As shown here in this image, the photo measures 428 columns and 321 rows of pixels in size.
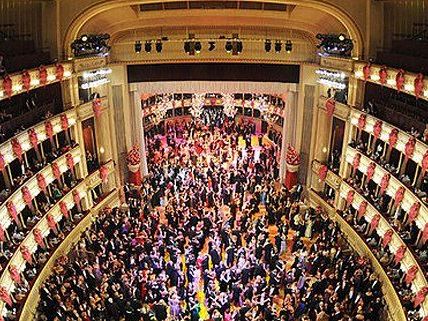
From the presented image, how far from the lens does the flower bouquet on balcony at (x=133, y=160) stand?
19234 millimetres

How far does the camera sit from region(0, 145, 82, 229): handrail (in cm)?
1180

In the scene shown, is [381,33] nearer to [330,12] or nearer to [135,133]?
[330,12]

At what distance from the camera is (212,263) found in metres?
14.0

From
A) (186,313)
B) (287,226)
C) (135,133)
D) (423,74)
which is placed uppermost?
(423,74)

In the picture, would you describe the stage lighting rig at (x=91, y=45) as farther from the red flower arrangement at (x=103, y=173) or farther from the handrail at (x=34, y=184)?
the red flower arrangement at (x=103, y=173)

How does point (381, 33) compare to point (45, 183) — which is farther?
point (381, 33)

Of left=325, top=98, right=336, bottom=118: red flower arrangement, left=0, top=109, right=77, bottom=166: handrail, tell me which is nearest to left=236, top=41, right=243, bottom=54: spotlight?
left=325, top=98, right=336, bottom=118: red flower arrangement

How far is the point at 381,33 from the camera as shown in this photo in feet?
49.4

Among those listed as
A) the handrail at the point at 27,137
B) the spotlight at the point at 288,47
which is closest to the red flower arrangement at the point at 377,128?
the spotlight at the point at 288,47

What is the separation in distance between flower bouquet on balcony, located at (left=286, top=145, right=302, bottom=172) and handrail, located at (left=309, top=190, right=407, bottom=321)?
53.1 inches

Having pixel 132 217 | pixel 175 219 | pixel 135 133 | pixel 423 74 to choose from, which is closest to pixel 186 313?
pixel 175 219

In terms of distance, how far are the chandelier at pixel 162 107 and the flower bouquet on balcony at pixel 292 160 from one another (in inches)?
366

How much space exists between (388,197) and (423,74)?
4.00 m

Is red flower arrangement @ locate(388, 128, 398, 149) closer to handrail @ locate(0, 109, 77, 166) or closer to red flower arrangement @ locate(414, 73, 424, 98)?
red flower arrangement @ locate(414, 73, 424, 98)
